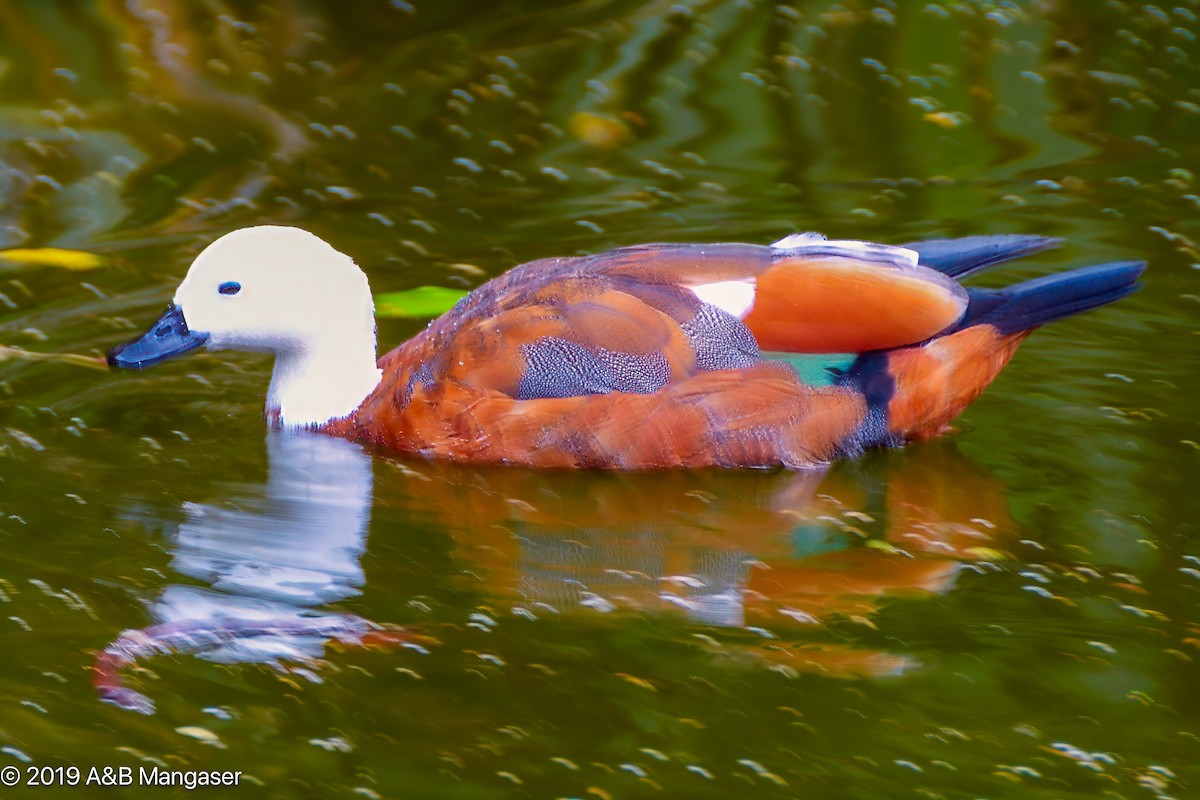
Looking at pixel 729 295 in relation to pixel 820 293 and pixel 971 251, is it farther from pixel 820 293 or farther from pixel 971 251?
pixel 971 251

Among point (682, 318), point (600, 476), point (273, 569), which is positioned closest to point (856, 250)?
point (682, 318)

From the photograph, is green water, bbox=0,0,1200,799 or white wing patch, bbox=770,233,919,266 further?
white wing patch, bbox=770,233,919,266

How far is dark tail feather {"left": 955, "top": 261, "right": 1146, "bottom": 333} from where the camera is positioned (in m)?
6.20

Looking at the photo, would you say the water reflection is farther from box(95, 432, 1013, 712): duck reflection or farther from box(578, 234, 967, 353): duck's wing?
box(578, 234, 967, 353): duck's wing

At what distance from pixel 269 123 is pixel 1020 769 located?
20.3 ft

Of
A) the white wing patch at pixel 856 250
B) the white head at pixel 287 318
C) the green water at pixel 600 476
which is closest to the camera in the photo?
the green water at pixel 600 476

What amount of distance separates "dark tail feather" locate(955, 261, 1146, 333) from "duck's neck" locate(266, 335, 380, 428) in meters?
2.06

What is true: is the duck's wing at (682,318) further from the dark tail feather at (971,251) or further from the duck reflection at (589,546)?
the duck reflection at (589,546)

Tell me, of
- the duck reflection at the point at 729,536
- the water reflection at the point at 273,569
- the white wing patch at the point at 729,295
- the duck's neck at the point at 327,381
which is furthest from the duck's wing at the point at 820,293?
the water reflection at the point at 273,569

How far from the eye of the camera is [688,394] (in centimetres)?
598

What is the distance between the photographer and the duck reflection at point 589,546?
192 inches

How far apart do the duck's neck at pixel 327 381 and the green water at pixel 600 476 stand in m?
0.16

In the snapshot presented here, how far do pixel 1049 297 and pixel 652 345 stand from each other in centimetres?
→ 141

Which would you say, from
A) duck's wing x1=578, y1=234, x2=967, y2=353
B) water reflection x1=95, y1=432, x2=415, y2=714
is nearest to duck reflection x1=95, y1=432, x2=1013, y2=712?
water reflection x1=95, y1=432, x2=415, y2=714
